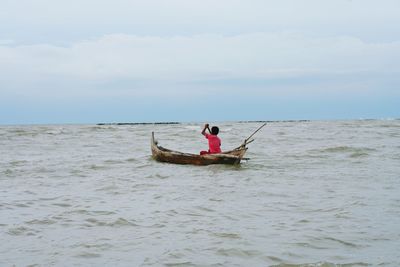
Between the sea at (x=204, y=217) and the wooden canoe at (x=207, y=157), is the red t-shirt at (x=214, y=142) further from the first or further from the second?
the sea at (x=204, y=217)

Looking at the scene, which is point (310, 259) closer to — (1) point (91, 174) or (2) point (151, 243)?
(2) point (151, 243)

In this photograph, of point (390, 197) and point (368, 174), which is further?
point (368, 174)

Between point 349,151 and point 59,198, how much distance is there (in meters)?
11.7

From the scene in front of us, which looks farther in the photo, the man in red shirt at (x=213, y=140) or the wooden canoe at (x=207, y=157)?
the man in red shirt at (x=213, y=140)

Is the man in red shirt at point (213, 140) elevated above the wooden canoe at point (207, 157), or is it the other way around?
the man in red shirt at point (213, 140)

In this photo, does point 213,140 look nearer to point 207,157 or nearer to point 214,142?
point 214,142


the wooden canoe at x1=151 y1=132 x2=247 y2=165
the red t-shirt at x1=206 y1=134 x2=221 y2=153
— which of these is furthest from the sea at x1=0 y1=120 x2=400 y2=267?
the red t-shirt at x1=206 y1=134 x2=221 y2=153

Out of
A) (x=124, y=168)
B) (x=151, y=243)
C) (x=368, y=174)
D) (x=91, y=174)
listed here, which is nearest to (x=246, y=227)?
(x=151, y=243)

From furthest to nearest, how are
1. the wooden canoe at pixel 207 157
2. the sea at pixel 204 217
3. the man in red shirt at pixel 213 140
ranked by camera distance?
the man in red shirt at pixel 213 140 < the wooden canoe at pixel 207 157 < the sea at pixel 204 217

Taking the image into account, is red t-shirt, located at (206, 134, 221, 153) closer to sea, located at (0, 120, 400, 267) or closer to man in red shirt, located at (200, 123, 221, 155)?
man in red shirt, located at (200, 123, 221, 155)

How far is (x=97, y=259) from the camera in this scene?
4582 millimetres

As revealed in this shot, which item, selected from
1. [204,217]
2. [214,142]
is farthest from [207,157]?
[204,217]

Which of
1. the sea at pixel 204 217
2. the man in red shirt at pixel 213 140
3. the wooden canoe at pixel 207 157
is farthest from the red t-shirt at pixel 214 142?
the sea at pixel 204 217

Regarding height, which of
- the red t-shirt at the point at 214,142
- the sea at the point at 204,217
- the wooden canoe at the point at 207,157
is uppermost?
the red t-shirt at the point at 214,142
